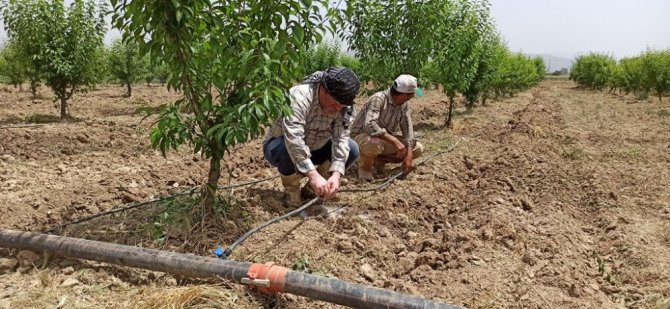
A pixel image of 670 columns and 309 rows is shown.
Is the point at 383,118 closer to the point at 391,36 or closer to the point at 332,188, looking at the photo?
the point at 332,188

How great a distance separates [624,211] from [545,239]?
137 centimetres

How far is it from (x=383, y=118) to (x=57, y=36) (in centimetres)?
785

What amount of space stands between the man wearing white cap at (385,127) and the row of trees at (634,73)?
17.8 meters

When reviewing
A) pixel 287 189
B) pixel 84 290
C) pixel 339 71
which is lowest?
pixel 84 290

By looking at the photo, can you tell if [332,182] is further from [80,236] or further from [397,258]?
[80,236]

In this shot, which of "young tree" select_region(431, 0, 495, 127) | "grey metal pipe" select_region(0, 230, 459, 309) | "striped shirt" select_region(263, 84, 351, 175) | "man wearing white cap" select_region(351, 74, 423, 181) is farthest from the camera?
"young tree" select_region(431, 0, 495, 127)

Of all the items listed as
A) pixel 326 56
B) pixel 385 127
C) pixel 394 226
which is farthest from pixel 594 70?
pixel 394 226

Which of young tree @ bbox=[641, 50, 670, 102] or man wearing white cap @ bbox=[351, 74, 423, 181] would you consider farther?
young tree @ bbox=[641, 50, 670, 102]

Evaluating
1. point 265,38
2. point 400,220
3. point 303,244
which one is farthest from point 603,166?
point 265,38

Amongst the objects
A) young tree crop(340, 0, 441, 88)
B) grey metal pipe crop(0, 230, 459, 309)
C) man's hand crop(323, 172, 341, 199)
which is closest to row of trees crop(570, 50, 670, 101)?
young tree crop(340, 0, 441, 88)

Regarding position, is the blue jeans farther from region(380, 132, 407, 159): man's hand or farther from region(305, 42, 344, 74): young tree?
region(305, 42, 344, 74): young tree

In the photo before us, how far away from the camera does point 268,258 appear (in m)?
3.12

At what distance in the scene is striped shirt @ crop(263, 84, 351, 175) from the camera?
345cm

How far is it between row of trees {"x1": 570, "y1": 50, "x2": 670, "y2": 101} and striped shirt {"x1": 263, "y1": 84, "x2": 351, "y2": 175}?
19.4m
